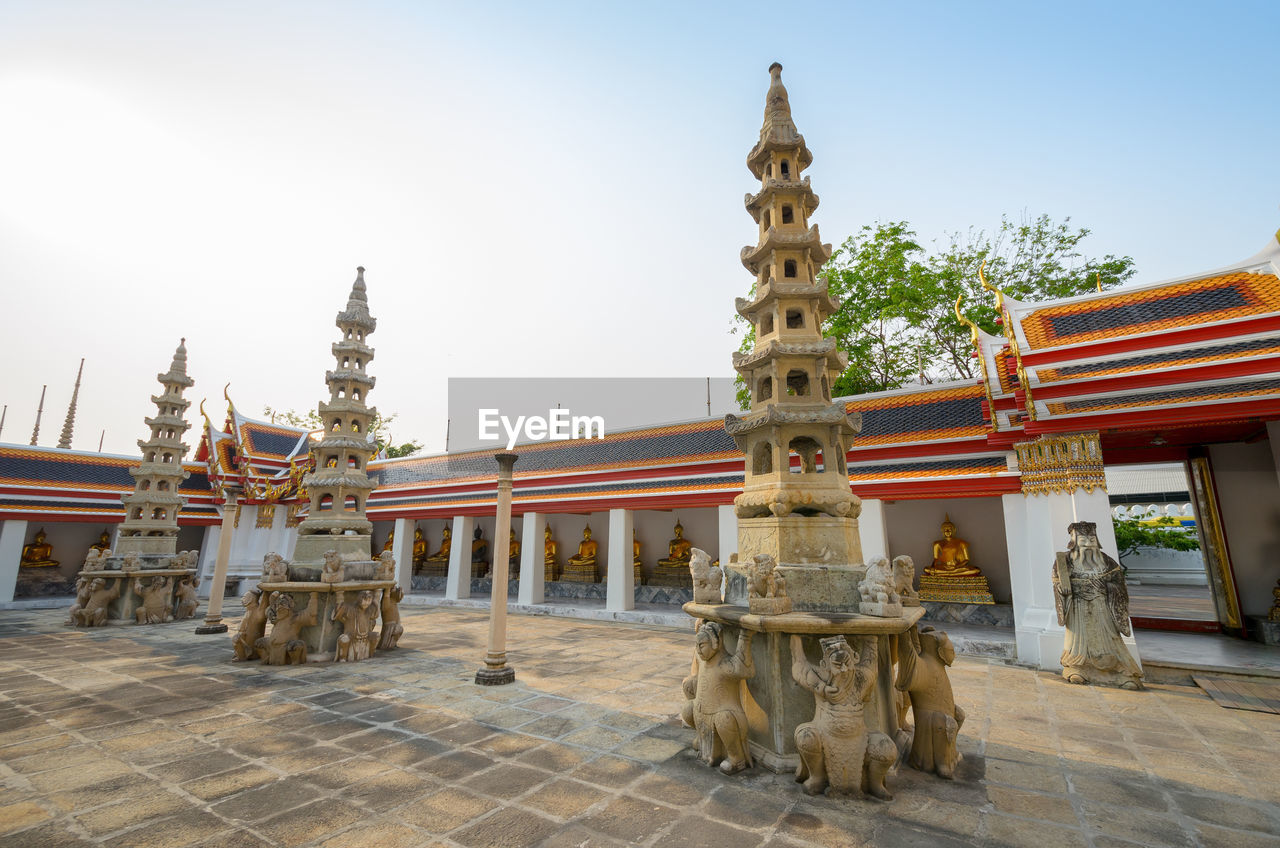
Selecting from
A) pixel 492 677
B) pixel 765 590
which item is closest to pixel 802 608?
pixel 765 590

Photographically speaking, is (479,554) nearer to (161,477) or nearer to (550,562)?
(550,562)

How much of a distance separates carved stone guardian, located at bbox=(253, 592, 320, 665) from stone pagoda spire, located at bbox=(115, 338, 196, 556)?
8.00m

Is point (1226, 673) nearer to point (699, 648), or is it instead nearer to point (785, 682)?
point (785, 682)

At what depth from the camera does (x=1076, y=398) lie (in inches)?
313

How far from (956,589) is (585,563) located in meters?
10.1

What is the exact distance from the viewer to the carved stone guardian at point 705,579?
5184 mm

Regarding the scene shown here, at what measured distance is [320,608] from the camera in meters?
8.65

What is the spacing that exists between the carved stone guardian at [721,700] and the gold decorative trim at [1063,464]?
6.63 meters

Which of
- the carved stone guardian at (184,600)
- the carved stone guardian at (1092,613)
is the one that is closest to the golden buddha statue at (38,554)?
the carved stone guardian at (184,600)

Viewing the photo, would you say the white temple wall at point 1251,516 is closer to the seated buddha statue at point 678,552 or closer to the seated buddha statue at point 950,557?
the seated buddha statue at point 950,557

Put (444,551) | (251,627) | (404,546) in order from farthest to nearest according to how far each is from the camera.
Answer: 1. (444,551)
2. (404,546)
3. (251,627)

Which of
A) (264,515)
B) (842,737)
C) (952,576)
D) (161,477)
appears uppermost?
(161,477)

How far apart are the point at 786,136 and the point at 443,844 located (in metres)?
7.15

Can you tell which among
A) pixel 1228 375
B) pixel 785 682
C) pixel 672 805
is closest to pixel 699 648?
pixel 785 682
